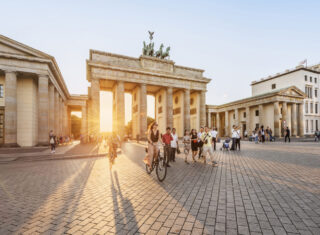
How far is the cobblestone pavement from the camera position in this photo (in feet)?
10.3

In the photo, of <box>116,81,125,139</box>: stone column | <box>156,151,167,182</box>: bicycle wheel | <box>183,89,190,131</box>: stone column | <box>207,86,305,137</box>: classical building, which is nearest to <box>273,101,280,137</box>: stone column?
<box>207,86,305,137</box>: classical building

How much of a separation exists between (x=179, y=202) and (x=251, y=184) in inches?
110

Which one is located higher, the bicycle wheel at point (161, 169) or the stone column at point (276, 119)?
the stone column at point (276, 119)

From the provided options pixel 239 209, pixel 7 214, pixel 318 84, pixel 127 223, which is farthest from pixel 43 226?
pixel 318 84

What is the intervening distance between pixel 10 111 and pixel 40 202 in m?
19.8

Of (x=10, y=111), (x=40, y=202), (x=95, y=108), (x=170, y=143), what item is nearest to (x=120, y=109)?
(x=95, y=108)

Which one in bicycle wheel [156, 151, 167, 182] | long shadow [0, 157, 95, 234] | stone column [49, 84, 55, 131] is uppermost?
stone column [49, 84, 55, 131]

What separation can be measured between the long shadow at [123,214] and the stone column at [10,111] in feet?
65.8

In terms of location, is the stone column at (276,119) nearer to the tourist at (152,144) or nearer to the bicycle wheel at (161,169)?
the tourist at (152,144)

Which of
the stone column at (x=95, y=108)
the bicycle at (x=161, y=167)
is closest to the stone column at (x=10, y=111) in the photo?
the stone column at (x=95, y=108)

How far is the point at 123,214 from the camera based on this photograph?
3.68 meters

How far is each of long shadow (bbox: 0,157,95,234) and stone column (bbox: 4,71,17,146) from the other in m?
16.4

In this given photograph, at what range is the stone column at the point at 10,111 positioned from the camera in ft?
61.6

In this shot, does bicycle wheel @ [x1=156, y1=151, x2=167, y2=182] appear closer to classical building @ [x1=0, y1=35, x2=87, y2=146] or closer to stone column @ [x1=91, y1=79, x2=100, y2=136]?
classical building @ [x1=0, y1=35, x2=87, y2=146]
